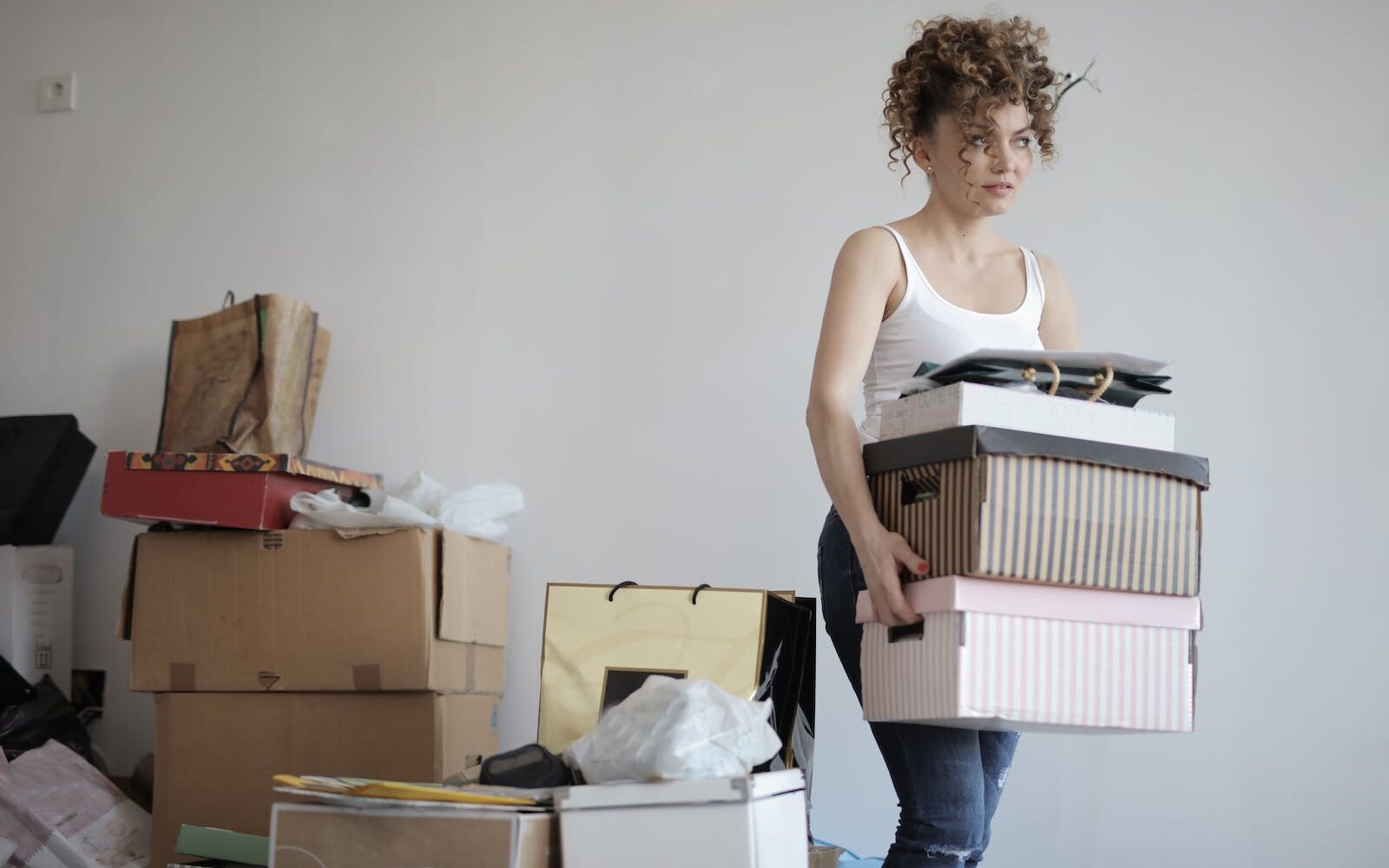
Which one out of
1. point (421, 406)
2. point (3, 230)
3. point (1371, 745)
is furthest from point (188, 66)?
point (1371, 745)

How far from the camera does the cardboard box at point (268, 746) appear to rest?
210cm

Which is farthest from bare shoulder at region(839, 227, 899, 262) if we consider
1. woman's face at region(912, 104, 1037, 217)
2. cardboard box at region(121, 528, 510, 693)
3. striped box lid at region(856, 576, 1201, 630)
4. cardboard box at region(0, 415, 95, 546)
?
cardboard box at region(0, 415, 95, 546)

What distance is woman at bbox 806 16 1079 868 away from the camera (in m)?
1.21

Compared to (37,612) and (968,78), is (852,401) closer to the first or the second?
(968,78)

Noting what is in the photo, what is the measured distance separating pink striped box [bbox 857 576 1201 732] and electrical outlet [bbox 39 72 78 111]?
2.61 metres

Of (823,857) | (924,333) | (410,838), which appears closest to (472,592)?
(823,857)

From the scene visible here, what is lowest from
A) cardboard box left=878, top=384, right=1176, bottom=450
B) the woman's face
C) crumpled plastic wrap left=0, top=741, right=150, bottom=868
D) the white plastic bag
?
crumpled plastic wrap left=0, top=741, right=150, bottom=868

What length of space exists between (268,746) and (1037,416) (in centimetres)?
155

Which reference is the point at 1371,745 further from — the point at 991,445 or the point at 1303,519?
the point at 991,445

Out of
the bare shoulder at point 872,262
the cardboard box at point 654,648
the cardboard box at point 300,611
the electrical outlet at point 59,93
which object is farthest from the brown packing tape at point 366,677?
the electrical outlet at point 59,93

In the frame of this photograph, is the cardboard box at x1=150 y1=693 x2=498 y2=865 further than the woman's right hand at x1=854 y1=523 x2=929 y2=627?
Yes

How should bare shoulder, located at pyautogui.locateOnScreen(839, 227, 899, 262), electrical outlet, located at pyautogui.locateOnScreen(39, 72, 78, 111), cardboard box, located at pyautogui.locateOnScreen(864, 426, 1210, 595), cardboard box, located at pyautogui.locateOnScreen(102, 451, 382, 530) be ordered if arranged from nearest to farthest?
1. cardboard box, located at pyautogui.locateOnScreen(864, 426, 1210, 595)
2. bare shoulder, located at pyautogui.locateOnScreen(839, 227, 899, 262)
3. cardboard box, located at pyautogui.locateOnScreen(102, 451, 382, 530)
4. electrical outlet, located at pyautogui.locateOnScreen(39, 72, 78, 111)

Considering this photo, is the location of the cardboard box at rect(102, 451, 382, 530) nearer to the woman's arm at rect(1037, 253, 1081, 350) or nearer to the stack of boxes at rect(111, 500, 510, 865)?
the stack of boxes at rect(111, 500, 510, 865)

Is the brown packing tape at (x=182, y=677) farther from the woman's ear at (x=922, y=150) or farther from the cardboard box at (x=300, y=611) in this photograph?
the woman's ear at (x=922, y=150)
